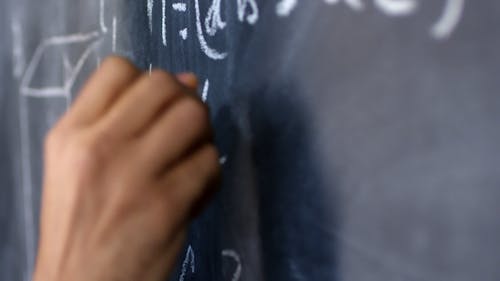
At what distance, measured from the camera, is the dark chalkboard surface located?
334 millimetres

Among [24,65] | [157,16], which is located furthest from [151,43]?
[24,65]

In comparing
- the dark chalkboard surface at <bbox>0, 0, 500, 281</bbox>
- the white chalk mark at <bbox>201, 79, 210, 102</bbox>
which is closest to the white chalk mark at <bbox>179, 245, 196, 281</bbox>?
the dark chalkboard surface at <bbox>0, 0, 500, 281</bbox>

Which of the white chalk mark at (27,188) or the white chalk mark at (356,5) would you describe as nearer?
the white chalk mark at (356,5)

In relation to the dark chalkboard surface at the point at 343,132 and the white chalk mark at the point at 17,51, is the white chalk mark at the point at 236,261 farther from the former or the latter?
the white chalk mark at the point at 17,51

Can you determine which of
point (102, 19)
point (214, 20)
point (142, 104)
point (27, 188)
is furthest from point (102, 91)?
point (27, 188)

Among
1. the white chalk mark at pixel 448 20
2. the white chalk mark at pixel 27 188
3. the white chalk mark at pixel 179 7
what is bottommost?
the white chalk mark at pixel 27 188

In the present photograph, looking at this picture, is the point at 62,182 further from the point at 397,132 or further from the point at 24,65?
the point at 24,65

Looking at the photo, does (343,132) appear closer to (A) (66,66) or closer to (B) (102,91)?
(B) (102,91)

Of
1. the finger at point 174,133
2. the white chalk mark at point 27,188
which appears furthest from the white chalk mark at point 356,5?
the white chalk mark at point 27,188

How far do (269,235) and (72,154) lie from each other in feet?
0.50

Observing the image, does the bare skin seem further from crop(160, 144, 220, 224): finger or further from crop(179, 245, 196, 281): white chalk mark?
crop(179, 245, 196, 281): white chalk mark

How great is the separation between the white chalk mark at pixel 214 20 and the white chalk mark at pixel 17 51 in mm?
456

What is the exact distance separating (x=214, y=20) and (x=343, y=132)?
0.58 feet

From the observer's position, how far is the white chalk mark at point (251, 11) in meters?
0.48
